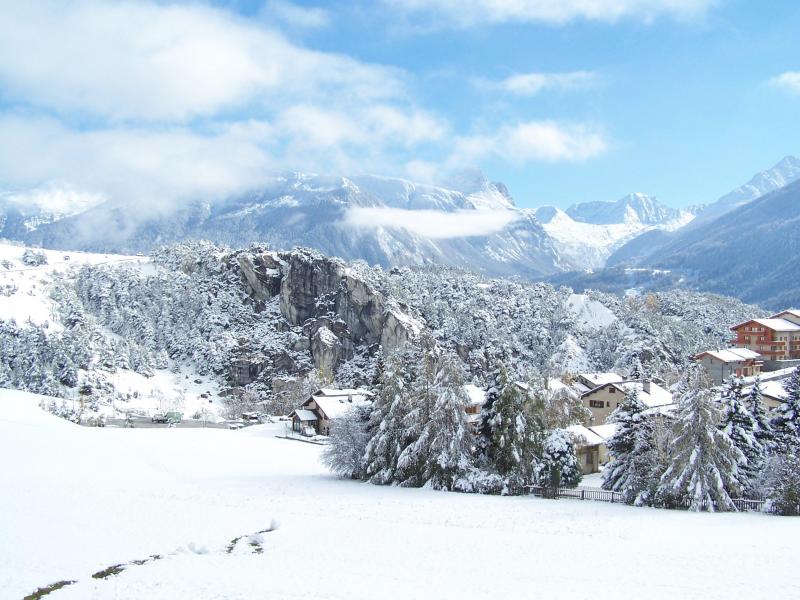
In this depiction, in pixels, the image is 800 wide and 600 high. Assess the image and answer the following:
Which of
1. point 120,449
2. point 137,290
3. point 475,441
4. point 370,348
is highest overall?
point 137,290

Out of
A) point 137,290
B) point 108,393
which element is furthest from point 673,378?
point 137,290

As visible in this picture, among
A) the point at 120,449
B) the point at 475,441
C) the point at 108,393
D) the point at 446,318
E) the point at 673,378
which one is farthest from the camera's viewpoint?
the point at 446,318

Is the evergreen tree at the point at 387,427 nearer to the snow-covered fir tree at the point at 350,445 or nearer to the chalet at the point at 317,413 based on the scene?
the snow-covered fir tree at the point at 350,445

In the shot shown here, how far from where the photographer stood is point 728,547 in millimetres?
24250

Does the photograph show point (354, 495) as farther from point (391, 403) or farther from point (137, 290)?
point (137, 290)

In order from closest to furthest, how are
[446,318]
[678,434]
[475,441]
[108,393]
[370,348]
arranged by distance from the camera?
[678,434] → [475,441] → [108,393] → [370,348] → [446,318]

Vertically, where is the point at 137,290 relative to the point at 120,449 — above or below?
above

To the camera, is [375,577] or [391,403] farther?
[391,403]

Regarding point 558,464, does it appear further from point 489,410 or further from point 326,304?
point 326,304

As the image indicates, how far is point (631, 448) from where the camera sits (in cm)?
4197

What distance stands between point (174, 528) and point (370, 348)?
5463 inches

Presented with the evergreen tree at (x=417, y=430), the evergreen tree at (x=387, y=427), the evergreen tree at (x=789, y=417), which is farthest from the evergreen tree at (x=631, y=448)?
the evergreen tree at (x=387, y=427)

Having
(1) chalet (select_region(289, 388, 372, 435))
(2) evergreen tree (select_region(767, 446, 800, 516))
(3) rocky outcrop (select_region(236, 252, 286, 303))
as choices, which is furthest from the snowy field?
(3) rocky outcrop (select_region(236, 252, 286, 303))

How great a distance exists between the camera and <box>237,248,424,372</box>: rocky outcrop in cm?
16388
